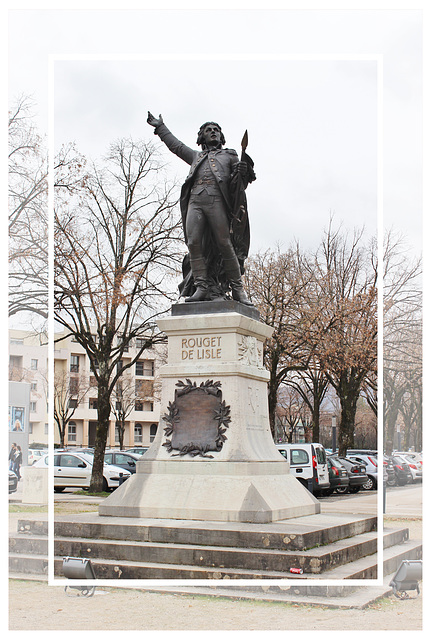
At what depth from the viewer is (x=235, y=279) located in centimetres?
1001

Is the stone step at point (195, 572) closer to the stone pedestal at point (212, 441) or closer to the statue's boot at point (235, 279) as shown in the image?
the stone pedestal at point (212, 441)

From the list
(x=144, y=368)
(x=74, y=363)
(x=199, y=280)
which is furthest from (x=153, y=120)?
(x=144, y=368)

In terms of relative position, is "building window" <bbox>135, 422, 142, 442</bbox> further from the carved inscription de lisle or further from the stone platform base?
the stone platform base

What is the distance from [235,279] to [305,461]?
45.8ft

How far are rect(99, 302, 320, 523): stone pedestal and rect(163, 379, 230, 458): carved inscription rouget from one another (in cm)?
1

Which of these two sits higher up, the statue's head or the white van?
the statue's head

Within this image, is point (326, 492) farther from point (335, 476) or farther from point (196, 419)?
point (196, 419)

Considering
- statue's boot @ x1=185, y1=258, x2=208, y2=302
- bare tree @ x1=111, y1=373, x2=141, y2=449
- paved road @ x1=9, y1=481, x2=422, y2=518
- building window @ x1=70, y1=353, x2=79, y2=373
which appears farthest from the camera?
building window @ x1=70, y1=353, x2=79, y2=373

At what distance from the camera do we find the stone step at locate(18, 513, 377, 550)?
289 inches

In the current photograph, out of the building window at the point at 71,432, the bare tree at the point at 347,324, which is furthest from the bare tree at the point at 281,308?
the building window at the point at 71,432

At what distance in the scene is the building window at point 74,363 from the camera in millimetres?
60100

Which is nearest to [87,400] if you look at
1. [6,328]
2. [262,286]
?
[262,286]

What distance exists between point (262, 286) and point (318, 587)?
25508 millimetres

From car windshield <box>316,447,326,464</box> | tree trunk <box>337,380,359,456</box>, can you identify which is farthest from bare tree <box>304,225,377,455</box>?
car windshield <box>316,447,326,464</box>
